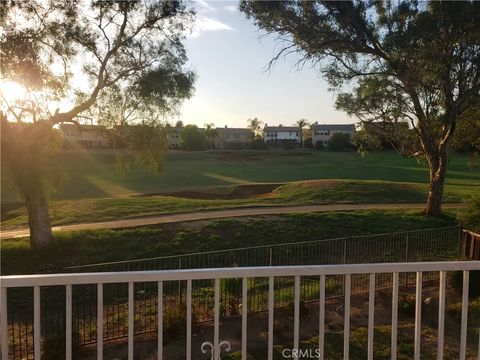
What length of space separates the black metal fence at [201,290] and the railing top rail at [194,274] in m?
3.95

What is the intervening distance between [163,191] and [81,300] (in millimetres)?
20388

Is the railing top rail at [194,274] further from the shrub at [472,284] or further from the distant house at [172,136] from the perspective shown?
the distant house at [172,136]

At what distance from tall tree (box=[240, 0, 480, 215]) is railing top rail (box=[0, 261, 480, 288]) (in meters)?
14.2

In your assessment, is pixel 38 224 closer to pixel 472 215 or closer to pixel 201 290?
pixel 201 290

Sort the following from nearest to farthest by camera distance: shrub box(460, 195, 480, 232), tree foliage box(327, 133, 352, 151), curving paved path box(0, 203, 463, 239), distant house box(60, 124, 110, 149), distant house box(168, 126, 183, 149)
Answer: shrub box(460, 195, 480, 232) → distant house box(60, 124, 110, 149) → distant house box(168, 126, 183, 149) → curving paved path box(0, 203, 463, 239) → tree foliage box(327, 133, 352, 151)

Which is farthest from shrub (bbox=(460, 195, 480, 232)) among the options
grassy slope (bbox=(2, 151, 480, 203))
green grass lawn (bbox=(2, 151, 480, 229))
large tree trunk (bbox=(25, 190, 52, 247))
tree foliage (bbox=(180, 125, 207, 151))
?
tree foliage (bbox=(180, 125, 207, 151))

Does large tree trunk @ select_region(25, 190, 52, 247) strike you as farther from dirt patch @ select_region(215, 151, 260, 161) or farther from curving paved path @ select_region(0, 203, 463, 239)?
dirt patch @ select_region(215, 151, 260, 161)

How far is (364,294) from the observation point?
9.98 meters

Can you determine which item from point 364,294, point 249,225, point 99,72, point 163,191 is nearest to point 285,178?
point 163,191

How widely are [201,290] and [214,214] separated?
10.3m

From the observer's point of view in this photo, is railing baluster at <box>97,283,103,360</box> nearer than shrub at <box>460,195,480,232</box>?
Yes

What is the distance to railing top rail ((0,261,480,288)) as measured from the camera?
2471 mm

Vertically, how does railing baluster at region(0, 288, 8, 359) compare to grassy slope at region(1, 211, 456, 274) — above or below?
above

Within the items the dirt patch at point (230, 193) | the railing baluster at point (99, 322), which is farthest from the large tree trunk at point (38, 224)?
the railing baluster at point (99, 322)
